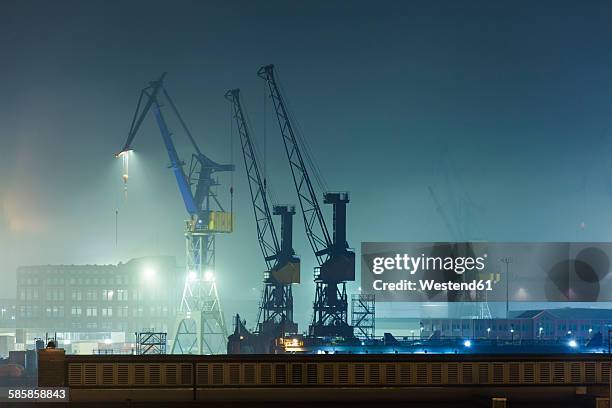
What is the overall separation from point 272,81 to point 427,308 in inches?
2319

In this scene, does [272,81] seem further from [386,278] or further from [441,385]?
[441,385]

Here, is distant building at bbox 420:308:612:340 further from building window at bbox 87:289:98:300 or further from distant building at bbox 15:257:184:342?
building window at bbox 87:289:98:300

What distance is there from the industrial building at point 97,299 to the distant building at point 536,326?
78331 mm

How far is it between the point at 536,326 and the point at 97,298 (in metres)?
103

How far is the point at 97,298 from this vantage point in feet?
622

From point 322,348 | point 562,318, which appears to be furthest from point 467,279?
point 562,318

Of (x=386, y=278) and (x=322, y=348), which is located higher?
(x=386, y=278)

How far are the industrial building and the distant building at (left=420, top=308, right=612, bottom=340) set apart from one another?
78.3m

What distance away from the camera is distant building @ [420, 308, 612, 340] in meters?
107

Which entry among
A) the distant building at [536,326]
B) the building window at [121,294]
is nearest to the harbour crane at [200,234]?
the distant building at [536,326]

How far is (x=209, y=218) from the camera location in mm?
108938

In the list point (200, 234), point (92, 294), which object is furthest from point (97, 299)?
point (200, 234)

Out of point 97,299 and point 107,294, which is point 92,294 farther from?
point 107,294

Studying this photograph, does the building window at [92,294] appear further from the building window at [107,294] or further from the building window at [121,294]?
the building window at [121,294]
